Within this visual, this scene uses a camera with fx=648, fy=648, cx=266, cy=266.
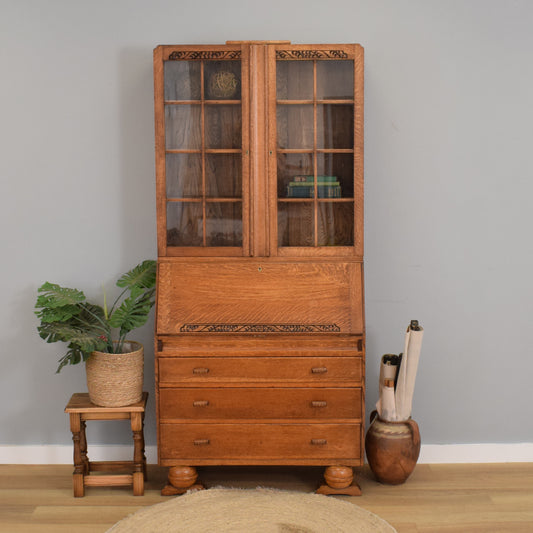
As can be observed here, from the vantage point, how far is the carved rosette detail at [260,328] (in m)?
2.80


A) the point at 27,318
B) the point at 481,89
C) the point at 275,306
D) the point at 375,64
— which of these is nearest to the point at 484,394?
the point at 275,306

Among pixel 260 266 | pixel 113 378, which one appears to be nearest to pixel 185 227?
pixel 260 266

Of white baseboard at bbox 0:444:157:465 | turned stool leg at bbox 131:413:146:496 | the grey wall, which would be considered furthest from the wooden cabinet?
white baseboard at bbox 0:444:157:465

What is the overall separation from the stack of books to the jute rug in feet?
4.34

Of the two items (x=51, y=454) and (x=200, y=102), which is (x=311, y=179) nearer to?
(x=200, y=102)

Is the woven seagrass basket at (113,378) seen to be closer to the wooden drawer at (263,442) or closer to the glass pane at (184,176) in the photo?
the wooden drawer at (263,442)

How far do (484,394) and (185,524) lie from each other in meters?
1.62

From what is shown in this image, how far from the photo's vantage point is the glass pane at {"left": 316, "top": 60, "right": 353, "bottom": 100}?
9.21 feet

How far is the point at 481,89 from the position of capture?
122 inches

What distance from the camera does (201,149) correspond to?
285 cm

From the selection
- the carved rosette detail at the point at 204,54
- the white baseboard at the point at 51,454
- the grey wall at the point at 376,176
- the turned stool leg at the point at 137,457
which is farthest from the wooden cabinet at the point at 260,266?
the white baseboard at the point at 51,454

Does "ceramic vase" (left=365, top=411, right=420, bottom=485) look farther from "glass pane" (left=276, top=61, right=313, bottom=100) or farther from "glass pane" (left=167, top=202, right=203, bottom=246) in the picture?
Result: "glass pane" (left=276, top=61, right=313, bottom=100)

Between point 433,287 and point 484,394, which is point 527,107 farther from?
point 484,394

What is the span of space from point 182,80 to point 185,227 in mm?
638
